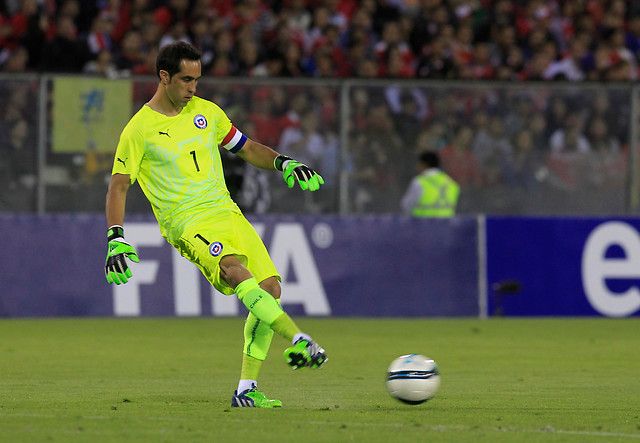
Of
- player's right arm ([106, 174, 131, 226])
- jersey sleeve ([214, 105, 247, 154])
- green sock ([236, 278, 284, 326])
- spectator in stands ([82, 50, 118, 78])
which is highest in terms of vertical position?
spectator in stands ([82, 50, 118, 78])

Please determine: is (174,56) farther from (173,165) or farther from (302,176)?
(302,176)

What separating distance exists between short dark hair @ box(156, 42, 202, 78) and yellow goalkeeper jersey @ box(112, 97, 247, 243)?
33cm

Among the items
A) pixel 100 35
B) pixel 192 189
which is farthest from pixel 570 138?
pixel 192 189

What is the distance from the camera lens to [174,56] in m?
7.66

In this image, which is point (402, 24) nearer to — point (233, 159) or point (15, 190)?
point (233, 159)

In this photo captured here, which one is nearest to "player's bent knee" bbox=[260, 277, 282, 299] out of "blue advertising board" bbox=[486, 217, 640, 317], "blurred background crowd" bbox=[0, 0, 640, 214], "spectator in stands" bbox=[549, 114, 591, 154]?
"blurred background crowd" bbox=[0, 0, 640, 214]

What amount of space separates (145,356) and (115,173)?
13.5ft

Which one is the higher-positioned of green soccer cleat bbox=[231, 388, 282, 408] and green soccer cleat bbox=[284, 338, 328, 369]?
green soccer cleat bbox=[284, 338, 328, 369]

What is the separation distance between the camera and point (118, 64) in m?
17.0

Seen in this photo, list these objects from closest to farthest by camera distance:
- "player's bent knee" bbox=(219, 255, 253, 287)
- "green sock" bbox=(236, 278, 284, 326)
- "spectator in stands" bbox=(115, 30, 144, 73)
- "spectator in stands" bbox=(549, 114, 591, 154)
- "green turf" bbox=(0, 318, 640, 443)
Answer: "green turf" bbox=(0, 318, 640, 443), "green sock" bbox=(236, 278, 284, 326), "player's bent knee" bbox=(219, 255, 253, 287), "spectator in stands" bbox=(549, 114, 591, 154), "spectator in stands" bbox=(115, 30, 144, 73)

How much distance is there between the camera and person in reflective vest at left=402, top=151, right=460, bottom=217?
15672mm

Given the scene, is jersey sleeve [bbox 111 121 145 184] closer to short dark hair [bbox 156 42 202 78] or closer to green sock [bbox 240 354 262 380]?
short dark hair [bbox 156 42 202 78]

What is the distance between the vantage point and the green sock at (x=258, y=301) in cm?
733

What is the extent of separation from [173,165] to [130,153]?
0.28 metres
